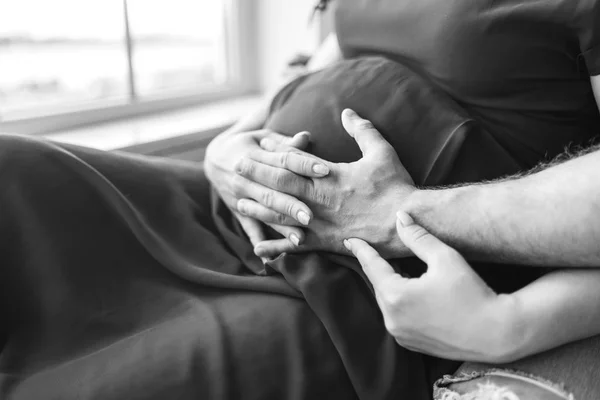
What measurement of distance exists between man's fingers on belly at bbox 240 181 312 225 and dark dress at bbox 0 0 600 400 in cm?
6

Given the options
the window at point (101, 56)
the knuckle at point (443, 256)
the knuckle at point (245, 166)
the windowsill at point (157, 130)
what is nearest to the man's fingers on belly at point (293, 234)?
the knuckle at point (245, 166)

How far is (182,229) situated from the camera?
88 centimetres

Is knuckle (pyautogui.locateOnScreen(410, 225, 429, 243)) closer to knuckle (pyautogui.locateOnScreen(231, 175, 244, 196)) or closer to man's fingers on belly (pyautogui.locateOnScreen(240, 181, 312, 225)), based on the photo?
man's fingers on belly (pyautogui.locateOnScreen(240, 181, 312, 225))

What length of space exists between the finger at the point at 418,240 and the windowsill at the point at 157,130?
2.52 feet

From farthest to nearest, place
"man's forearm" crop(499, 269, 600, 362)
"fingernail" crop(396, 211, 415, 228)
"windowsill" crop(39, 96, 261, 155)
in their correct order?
"windowsill" crop(39, 96, 261, 155)
"fingernail" crop(396, 211, 415, 228)
"man's forearm" crop(499, 269, 600, 362)

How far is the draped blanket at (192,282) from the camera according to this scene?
0.64m

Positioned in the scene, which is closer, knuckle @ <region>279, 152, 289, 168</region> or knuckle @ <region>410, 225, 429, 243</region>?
knuckle @ <region>410, 225, 429, 243</region>

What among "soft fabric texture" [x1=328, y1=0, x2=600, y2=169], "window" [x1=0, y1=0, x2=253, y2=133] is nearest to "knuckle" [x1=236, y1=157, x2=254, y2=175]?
"soft fabric texture" [x1=328, y1=0, x2=600, y2=169]

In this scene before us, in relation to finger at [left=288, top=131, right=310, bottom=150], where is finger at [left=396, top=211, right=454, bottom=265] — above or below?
below

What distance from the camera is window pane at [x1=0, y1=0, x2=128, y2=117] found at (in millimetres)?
1326

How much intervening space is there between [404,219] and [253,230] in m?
→ 0.28

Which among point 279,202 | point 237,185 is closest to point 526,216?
point 279,202

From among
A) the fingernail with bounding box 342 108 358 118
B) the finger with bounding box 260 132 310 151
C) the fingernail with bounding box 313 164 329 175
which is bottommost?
the fingernail with bounding box 313 164 329 175

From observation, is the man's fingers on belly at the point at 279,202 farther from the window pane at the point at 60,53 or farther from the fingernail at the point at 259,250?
the window pane at the point at 60,53
